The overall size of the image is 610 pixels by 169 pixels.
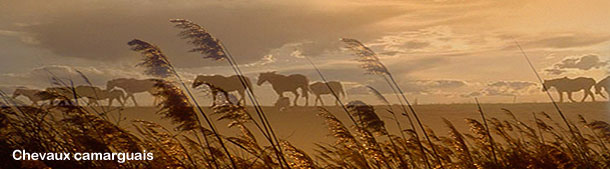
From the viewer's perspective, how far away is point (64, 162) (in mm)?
4504

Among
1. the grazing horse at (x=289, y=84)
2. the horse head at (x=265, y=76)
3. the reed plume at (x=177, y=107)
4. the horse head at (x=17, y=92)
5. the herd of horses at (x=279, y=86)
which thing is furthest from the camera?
the horse head at (x=265, y=76)

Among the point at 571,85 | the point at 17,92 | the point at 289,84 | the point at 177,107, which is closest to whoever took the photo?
the point at 177,107

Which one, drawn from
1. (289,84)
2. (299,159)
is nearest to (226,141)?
(299,159)

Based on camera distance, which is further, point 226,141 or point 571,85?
point 571,85

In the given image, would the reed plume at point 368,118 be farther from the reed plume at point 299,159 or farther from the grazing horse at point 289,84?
the grazing horse at point 289,84

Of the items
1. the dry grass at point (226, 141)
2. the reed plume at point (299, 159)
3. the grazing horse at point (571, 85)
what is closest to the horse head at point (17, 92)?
the dry grass at point (226, 141)

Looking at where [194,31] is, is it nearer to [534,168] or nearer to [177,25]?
[177,25]

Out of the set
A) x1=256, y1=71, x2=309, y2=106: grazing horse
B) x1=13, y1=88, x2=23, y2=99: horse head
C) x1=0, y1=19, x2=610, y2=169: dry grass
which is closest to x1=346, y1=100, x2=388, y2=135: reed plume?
x1=0, y1=19, x2=610, y2=169: dry grass

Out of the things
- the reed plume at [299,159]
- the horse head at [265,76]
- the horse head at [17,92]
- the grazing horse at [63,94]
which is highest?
the horse head at [265,76]

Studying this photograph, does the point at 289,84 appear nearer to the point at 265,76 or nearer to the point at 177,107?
the point at 265,76

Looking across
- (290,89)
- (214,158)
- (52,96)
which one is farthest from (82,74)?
(290,89)

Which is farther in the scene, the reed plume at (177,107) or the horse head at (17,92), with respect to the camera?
the horse head at (17,92)

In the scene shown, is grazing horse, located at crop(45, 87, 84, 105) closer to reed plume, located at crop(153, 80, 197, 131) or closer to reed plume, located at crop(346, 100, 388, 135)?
reed plume, located at crop(153, 80, 197, 131)

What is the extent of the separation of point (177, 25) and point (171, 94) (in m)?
0.83
